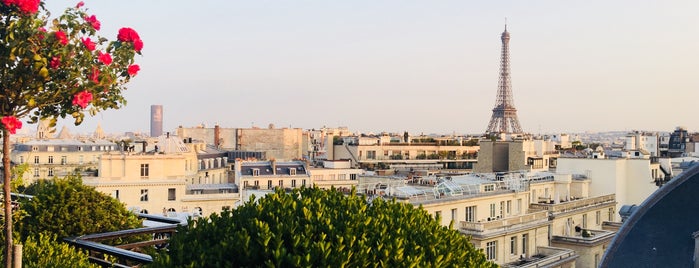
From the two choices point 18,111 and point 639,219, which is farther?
point 639,219

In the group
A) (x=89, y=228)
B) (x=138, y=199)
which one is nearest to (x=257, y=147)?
(x=138, y=199)

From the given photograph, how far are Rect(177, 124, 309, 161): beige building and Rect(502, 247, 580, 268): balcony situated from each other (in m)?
59.2

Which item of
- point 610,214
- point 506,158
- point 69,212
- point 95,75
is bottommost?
point 610,214

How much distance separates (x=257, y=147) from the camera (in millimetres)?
86438

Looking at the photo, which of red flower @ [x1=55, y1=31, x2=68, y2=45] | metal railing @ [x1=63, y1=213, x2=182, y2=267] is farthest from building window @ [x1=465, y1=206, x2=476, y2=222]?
red flower @ [x1=55, y1=31, x2=68, y2=45]

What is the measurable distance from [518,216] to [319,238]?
2347cm

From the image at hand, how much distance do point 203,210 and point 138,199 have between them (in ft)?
13.1

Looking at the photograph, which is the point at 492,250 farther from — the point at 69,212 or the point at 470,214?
the point at 69,212

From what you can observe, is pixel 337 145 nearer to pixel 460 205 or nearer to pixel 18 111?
pixel 460 205

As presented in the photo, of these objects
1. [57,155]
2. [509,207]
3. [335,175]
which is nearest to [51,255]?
[509,207]

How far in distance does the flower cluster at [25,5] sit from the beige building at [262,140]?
7911cm

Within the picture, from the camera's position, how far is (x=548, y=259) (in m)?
26.2

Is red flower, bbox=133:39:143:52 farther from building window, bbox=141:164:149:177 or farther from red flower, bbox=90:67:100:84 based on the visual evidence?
building window, bbox=141:164:149:177

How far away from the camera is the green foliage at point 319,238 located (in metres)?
5.45
